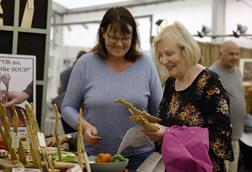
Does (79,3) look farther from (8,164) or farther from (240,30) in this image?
(8,164)

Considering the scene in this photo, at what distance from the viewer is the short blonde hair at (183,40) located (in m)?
1.42

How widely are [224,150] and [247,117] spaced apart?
8.72 ft

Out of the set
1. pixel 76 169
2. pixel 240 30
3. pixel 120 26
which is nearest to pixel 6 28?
pixel 120 26

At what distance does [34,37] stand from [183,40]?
2.73 ft

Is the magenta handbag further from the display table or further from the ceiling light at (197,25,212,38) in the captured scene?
the ceiling light at (197,25,212,38)

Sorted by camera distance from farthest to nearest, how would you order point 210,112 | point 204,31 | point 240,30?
point 204,31 → point 240,30 → point 210,112

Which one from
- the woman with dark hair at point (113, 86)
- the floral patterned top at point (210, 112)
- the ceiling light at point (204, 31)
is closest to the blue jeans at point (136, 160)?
the woman with dark hair at point (113, 86)

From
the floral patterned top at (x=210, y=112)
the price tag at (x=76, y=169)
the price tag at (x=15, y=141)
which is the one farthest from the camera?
the floral patterned top at (x=210, y=112)

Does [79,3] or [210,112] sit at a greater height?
[79,3]

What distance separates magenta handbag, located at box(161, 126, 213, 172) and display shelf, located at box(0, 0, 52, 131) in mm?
860

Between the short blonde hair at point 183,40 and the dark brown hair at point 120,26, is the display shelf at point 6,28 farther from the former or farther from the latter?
the short blonde hair at point 183,40

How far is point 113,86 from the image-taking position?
171 cm

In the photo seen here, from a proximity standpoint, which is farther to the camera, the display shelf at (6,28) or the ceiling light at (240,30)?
the ceiling light at (240,30)

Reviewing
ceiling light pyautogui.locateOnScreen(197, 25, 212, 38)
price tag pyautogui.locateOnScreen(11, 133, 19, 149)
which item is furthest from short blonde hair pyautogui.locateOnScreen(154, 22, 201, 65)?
ceiling light pyautogui.locateOnScreen(197, 25, 212, 38)
